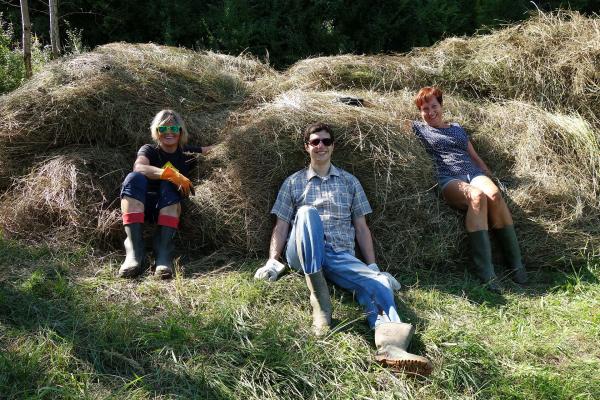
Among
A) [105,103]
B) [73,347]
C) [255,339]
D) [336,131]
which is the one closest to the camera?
[73,347]

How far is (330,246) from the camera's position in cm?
336

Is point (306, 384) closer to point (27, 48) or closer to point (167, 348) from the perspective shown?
point (167, 348)

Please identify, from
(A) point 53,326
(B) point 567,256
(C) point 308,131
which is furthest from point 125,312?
(B) point 567,256

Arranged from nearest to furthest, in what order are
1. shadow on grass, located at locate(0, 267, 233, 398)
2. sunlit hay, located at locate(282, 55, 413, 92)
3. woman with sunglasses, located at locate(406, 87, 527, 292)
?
shadow on grass, located at locate(0, 267, 233, 398) < woman with sunglasses, located at locate(406, 87, 527, 292) < sunlit hay, located at locate(282, 55, 413, 92)

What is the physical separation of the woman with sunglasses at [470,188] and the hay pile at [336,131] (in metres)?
0.14

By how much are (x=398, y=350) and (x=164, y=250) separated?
5.74 ft

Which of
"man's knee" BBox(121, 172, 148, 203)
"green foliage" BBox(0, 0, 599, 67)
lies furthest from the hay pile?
"green foliage" BBox(0, 0, 599, 67)

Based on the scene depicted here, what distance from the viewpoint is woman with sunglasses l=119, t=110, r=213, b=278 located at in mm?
3564

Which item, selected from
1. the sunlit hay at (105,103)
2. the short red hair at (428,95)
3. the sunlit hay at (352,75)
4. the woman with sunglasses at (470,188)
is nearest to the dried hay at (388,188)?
the woman with sunglasses at (470,188)

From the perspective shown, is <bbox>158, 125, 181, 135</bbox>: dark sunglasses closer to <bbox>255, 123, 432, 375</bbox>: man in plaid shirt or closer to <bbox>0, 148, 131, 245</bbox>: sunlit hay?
<bbox>0, 148, 131, 245</bbox>: sunlit hay

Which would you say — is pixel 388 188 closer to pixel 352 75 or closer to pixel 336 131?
pixel 336 131

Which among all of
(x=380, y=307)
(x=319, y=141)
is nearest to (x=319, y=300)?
(x=380, y=307)

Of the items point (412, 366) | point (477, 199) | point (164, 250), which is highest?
point (477, 199)

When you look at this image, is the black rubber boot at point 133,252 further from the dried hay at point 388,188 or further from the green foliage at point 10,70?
the green foliage at point 10,70
